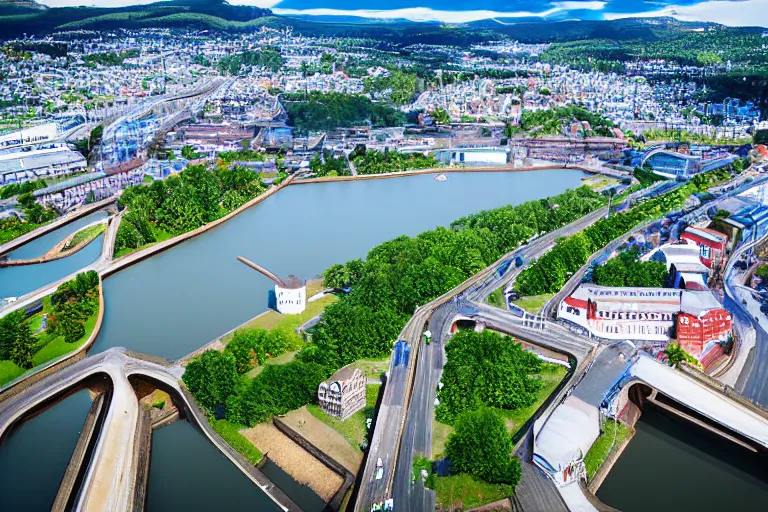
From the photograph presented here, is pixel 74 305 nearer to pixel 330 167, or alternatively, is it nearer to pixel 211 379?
pixel 211 379

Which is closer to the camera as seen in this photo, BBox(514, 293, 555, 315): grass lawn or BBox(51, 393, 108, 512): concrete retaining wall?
BBox(51, 393, 108, 512): concrete retaining wall

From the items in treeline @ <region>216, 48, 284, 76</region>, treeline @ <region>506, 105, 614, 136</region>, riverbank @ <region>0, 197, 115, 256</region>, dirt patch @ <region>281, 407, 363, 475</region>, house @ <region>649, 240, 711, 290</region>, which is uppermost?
treeline @ <region>216, 48, 284, 76</region>

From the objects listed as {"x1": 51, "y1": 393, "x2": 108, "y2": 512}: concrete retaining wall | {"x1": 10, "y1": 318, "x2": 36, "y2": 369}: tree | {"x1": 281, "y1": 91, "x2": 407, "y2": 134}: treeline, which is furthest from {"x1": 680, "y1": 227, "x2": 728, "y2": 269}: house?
{"x1": 281, "y1": 91, "x2": 407, "y2": 134}: treeline

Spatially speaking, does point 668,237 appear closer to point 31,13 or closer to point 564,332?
point 564,332

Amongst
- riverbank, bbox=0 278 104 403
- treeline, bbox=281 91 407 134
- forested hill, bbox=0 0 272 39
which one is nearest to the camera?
riverbank, bbox=0 278 104 403

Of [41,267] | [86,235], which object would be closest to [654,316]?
[41,267]

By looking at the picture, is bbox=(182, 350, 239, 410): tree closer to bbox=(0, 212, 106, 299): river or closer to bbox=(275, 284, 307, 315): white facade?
bbox=(275, 284, 307, 315): white facade
